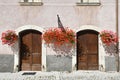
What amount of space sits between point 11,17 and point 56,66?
3.50m

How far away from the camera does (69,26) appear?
13836 millimetres

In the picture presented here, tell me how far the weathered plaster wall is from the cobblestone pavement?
1778mm

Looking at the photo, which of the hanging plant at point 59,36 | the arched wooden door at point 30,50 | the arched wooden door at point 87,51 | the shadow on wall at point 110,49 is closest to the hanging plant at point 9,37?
the arched wooden door at point 30,50

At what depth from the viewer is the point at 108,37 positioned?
13.4 m

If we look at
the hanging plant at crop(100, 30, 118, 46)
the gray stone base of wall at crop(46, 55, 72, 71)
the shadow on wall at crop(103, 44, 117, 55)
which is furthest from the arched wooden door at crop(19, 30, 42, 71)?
the shadow on wall at crop(103, 44, 117, 55)

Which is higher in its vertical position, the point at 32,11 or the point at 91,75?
the point at 32,11

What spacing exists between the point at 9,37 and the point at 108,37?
5053mm

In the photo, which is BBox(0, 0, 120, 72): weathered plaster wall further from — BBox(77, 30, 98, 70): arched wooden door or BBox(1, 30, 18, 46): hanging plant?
BBox(77, 30, 98, 70): arched wooden door

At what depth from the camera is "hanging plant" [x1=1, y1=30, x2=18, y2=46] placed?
13.5 m

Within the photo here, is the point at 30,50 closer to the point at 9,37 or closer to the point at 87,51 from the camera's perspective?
the point at 9,37

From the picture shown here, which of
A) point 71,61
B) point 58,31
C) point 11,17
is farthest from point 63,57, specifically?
point 11,17

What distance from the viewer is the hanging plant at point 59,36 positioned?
→ 1343cm

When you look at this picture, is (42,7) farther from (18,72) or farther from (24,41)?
(18,72)

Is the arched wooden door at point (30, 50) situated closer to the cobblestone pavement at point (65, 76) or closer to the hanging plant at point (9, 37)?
the hanging plant at point (9, 37)
